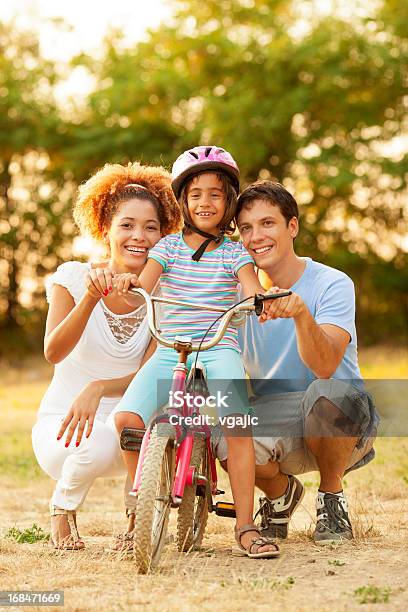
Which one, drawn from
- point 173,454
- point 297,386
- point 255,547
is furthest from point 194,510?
point 297,386

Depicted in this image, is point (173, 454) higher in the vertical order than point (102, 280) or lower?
lower

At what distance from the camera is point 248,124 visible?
2025cm

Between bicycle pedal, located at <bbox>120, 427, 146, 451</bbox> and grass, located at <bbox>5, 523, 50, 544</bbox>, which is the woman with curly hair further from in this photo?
bicycle pedal, located at <bbox>120, 427, 146, 451</bbox>

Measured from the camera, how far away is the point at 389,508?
5.78m

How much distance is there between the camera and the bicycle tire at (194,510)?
421 cm

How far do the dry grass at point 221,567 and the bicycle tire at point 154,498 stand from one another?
0.31 feet

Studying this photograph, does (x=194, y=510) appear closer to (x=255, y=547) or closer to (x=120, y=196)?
(x=255, y=547)

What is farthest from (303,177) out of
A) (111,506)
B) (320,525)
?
(320,525)

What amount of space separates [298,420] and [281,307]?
3.03ft

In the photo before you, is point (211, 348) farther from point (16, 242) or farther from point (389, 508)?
point (16, 242)

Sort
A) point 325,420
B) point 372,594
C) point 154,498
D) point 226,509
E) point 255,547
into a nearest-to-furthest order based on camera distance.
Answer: point 372,594, point 154,498, point 255,547, point 226,509, point 325,420

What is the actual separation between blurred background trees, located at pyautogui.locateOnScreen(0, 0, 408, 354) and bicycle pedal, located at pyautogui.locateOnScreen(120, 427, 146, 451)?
15605 mm

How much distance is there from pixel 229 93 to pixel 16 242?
5496mm

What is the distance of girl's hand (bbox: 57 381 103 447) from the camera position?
459 centimetres
